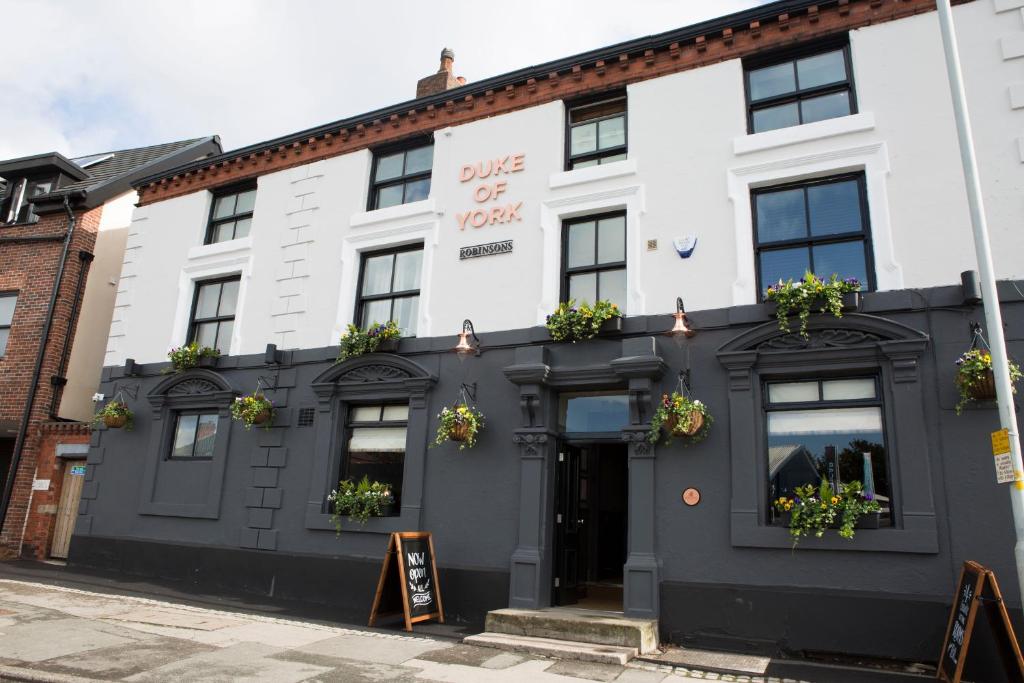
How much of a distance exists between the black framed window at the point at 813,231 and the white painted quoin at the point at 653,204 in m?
0.19

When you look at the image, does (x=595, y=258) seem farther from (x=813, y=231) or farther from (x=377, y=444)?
(x=377, y=444)

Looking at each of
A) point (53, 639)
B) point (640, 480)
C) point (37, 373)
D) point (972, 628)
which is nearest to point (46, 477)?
point (37, 373)

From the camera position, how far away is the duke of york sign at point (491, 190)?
1140cm

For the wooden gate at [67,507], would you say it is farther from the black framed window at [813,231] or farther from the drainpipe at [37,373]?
the black framed window at [813,231]

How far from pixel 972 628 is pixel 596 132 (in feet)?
27.1

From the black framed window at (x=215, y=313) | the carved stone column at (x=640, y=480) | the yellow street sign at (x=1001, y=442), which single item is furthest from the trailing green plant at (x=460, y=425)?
the yellow street sign at (x=1001, y=442)

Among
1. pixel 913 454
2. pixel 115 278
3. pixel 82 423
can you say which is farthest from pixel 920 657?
pixel 115 278

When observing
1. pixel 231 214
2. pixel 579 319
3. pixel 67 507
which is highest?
pixel 231 214

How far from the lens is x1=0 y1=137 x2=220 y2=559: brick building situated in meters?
15.1

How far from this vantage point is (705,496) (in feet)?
29.4

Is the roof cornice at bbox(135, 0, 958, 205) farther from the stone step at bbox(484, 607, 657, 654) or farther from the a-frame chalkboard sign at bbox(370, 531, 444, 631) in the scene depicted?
the stone step at bbox(484, 607, 657, 654)

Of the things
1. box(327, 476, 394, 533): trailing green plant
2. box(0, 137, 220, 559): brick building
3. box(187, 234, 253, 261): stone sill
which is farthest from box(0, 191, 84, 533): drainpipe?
box(327, 476, 394, 533): trailing green plant

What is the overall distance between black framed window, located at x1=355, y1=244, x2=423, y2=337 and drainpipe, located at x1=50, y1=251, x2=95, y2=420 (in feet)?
27.0

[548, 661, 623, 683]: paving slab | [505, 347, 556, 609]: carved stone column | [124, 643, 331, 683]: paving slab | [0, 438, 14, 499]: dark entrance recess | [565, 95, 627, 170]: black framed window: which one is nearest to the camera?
[124, 643, 331, 683]: paving slab
